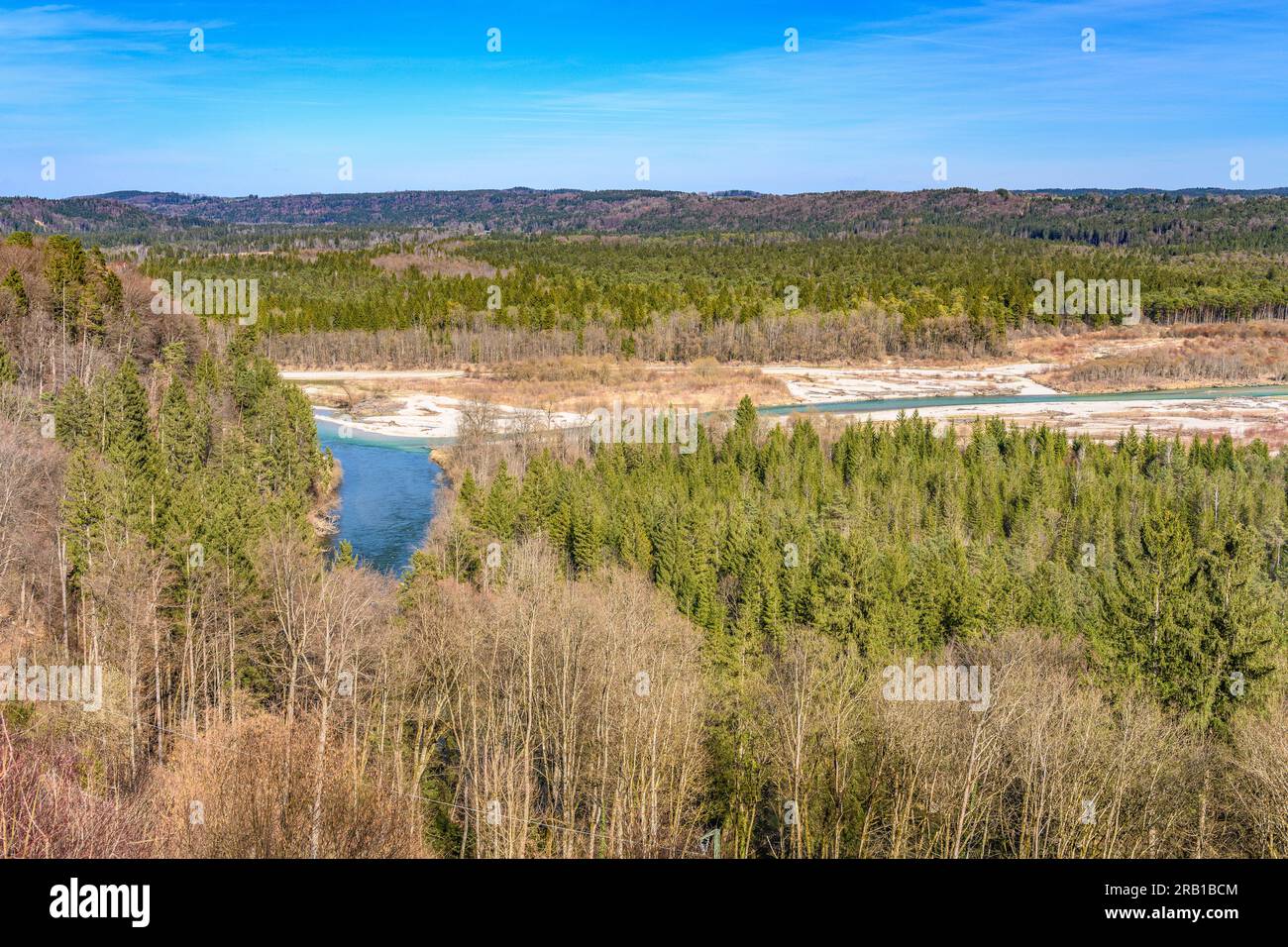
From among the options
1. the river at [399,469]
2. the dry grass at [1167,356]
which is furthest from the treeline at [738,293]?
the river at [399,469]

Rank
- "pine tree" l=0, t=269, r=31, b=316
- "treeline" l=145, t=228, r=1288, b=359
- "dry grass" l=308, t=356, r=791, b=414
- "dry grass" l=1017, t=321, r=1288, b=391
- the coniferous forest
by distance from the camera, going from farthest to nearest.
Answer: "treeline" l=145, t=228, r=1288, b=359 < "dry grass" l=1017, t=321, r=1288, b=391 < "dry grass" l=308, t=356, r=791, b=414 < "pine tree" l=0, t=269, r=31, b=316 < the coniferous forest

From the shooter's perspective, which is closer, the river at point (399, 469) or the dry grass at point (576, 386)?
the river at point (399, 469)

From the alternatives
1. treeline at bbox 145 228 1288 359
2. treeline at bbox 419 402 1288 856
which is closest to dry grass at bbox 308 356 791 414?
treeline at bbox 145 228 1288 359

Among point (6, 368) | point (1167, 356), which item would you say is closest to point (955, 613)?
point (6, 368)

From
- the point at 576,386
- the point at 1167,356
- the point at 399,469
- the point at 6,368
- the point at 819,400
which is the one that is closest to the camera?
the point at 6,368

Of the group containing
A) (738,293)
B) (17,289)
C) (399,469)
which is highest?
(738,293)

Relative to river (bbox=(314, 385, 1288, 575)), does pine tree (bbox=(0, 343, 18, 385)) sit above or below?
above

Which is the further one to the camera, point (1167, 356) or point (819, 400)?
point (1167, 356)

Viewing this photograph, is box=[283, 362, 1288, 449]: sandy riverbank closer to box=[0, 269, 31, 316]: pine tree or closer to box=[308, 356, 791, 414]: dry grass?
box=[308, 356, 791, 414]: dry grass

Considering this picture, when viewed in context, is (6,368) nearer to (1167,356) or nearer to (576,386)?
(576,386)

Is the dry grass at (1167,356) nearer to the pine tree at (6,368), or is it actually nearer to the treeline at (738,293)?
the treeline at (738,293)

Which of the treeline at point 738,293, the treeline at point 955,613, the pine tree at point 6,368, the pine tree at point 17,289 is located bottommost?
the treeline at point 955,613

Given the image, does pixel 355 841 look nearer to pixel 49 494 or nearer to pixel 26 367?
pixel 49 494
